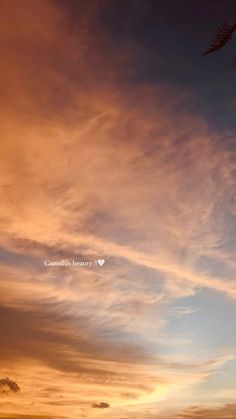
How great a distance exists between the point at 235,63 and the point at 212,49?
3.55 ft

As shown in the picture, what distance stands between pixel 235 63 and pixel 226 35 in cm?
78

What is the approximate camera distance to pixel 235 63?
11.8m

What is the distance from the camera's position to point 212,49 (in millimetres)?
10906

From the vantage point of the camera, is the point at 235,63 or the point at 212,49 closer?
the point at 212,49

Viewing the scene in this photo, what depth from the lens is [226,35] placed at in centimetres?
1118

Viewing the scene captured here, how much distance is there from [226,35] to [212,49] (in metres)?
0.52
